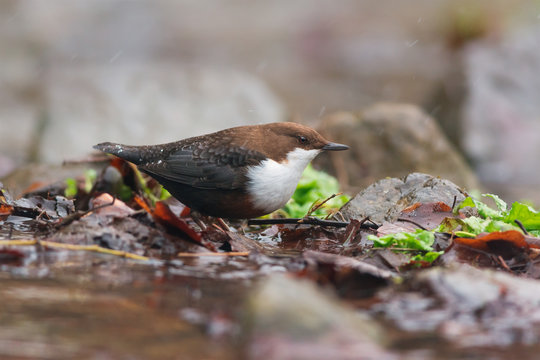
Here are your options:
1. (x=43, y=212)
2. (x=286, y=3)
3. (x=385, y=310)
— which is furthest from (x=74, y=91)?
(x=286, y=3)

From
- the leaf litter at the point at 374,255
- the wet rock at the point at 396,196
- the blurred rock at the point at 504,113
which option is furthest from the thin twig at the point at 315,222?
the blurred rock at the point at 504,113

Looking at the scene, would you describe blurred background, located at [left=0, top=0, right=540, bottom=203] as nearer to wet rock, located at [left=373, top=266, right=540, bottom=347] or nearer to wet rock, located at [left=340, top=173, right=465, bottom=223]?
wet rock, located at [left=340, top=173, right=465, bottom=223]

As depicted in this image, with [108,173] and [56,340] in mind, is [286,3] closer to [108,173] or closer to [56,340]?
[108,173]

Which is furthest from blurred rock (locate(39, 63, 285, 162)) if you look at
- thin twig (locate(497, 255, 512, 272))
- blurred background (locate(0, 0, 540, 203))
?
thin twig (locate(497, 255, 512, 272))

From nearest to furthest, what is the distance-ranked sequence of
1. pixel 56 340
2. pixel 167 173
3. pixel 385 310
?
pixel 56 340 < pixel 385 310 < pixel 167 173

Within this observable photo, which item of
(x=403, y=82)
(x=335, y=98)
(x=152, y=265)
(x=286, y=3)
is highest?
(x=286, y=3)

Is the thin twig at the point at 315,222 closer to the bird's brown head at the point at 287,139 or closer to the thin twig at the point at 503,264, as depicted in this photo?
the bird's brown head at the point at 287,139
